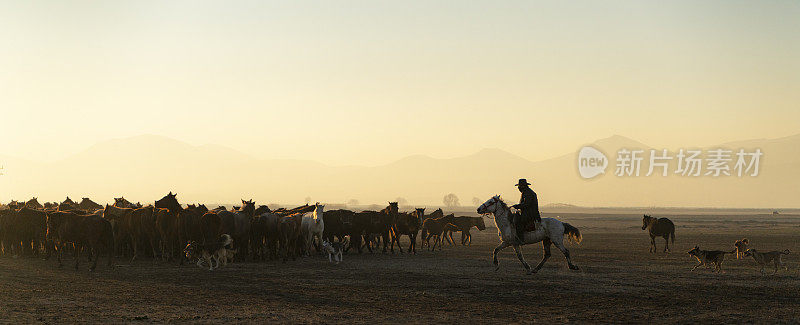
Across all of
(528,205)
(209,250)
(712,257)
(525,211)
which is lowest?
(712,257)

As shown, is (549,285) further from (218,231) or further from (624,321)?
(218,231)

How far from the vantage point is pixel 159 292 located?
659 inches

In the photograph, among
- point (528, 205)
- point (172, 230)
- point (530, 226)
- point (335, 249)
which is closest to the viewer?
point (528, 205)

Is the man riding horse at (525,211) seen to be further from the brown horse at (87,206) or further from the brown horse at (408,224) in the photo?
the brown horse at (87,206)

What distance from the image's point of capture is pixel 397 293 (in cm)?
1680

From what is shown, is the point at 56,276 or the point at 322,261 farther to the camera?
the point at 322,261

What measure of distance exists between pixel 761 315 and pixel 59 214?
20736 mm

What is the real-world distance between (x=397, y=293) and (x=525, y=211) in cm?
567

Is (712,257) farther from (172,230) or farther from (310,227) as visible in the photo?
(172,230)

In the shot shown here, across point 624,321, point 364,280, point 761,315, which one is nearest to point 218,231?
point 364,280

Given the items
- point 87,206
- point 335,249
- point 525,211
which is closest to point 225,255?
point 335,249

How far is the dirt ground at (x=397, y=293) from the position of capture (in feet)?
43.8

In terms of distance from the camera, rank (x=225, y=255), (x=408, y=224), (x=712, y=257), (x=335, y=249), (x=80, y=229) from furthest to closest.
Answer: (x=408, y=224) < (x=335, y=249) < (x=225, y=255) < (x=80, y=229) < (x=712, y=257)

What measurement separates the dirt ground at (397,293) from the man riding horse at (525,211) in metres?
1.50
